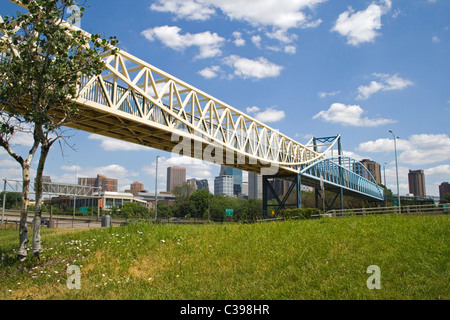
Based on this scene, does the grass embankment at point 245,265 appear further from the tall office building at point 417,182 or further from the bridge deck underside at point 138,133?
the tall office building at point 417,182

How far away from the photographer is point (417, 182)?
600 feet

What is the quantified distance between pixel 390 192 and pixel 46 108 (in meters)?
143

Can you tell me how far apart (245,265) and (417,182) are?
195643 millimetres

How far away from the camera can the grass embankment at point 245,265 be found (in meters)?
9.08

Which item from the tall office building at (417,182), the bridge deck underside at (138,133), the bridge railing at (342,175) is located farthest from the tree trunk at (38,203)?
the tall office building at (417,182)

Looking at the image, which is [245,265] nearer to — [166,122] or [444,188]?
[166,122]

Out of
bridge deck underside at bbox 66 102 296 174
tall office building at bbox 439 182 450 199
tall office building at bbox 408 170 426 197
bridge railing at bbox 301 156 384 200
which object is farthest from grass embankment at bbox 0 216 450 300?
tall office building at bbox 439 182 450 199

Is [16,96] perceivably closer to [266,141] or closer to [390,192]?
[266,141]

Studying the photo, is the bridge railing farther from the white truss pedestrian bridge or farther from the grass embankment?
the grass embankment

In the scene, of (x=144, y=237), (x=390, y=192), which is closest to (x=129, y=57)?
(x=144, y=237)

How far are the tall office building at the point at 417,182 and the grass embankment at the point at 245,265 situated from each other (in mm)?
185749

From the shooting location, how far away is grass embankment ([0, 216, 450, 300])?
9078mm

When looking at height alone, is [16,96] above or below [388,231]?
above
